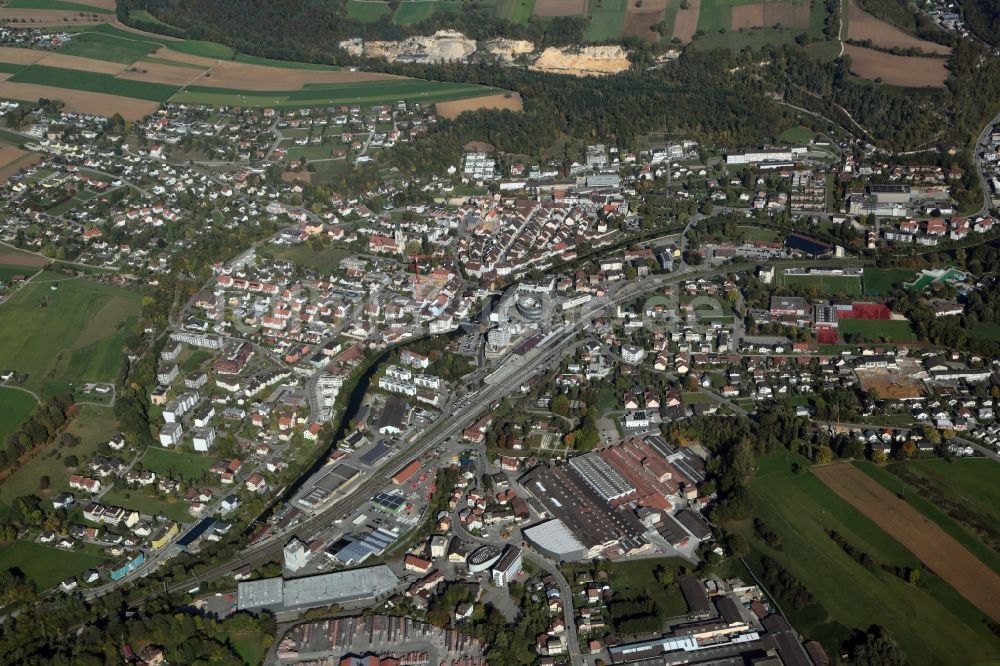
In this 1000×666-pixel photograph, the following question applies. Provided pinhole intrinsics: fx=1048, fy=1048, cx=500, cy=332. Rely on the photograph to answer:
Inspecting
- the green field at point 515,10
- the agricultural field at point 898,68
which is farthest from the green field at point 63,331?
the agricultural field at point 898,68

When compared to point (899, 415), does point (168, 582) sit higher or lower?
lower

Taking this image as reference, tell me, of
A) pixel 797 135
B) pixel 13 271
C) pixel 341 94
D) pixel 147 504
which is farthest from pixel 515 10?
pixel 147 504

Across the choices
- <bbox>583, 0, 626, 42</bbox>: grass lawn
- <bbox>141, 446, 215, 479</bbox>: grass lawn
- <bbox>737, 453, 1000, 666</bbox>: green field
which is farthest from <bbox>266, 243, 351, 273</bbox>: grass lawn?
<bbox>583, 0, 626, 42</bbox>: grass lawn

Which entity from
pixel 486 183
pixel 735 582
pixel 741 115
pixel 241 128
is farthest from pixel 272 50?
pixel 735 582

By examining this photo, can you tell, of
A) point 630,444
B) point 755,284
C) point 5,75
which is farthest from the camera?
point 5,75

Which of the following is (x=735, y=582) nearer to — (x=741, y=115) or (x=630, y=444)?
(x=630, y=444)

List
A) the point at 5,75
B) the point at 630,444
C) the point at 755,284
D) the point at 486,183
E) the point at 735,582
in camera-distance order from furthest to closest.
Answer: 1. the point at 5,75
2. the point at 486,183
3. the point at 755,284
4. the point at 630,444
5. the point at 735,582

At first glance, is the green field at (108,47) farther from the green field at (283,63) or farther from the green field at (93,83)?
the green field at (283,63)
